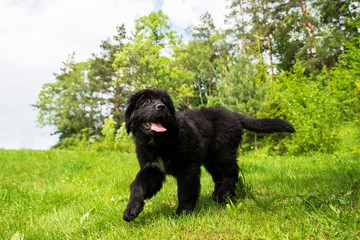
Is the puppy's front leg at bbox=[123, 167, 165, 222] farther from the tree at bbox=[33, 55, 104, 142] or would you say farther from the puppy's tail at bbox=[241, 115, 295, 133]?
the tree at bbox=[33, 55, 104, 142]

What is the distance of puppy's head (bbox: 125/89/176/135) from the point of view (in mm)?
3643

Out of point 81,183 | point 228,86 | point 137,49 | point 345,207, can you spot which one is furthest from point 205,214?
point 137,49

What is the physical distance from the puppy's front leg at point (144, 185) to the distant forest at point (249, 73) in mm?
6534

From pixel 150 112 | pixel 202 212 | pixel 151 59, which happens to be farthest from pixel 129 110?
pixel 151 59

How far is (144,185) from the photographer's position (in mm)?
3711

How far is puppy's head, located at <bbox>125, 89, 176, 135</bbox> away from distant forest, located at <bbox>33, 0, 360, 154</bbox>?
6310 millimetres

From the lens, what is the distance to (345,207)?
3.00 m

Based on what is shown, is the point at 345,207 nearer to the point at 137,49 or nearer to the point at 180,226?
the point at 180,226

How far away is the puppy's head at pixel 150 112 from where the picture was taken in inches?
143

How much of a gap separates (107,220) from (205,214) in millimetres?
1067

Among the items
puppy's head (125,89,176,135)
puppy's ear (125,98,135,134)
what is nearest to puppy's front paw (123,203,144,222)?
puppy's head (125,89,176,135)

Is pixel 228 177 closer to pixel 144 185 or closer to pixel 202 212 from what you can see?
pixel 202 212

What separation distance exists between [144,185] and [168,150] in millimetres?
481

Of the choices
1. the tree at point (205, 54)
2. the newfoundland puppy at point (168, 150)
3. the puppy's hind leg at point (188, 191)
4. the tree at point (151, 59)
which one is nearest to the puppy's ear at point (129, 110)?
the newfoundland puppy at point (168, 150)
